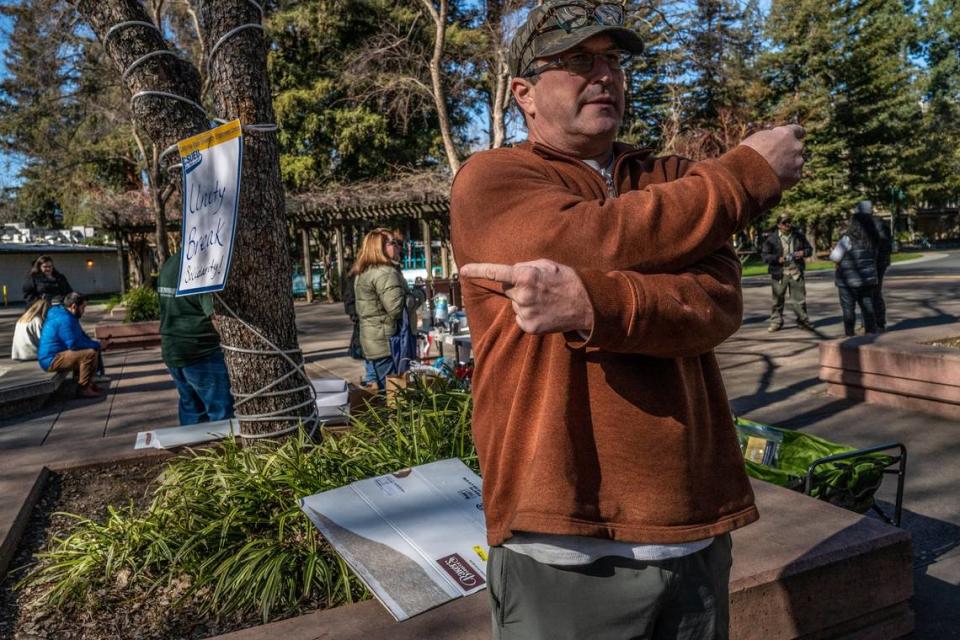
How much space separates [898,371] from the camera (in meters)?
6.53

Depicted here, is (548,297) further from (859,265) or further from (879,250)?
(879,250)

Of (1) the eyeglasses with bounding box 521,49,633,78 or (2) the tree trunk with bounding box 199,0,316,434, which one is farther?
(2) the tree trunk with bounding box 199,0,316,434

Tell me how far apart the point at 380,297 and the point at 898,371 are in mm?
4629

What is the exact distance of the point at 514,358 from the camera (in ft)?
4.59

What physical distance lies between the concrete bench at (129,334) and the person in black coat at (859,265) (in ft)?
38.6

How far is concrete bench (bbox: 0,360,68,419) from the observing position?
8094mm

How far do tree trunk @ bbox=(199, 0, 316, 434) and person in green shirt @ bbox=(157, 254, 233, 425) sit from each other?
5.29 ft

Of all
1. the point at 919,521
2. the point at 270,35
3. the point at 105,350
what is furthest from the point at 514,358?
the point at 270,35

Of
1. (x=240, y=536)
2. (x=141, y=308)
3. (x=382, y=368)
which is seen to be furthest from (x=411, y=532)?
(x=141, y=308)

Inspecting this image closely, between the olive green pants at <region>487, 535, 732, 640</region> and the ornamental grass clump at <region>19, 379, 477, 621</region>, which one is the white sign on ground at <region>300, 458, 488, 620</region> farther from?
the olive green pants at <region>487, 535, 732, 640</region>

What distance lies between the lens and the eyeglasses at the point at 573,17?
1.47 meters


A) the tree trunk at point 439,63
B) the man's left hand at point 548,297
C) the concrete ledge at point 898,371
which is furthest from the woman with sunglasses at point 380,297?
the man's left hand at point 548,297

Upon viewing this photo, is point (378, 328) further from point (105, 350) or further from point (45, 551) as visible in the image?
point (105, 350)

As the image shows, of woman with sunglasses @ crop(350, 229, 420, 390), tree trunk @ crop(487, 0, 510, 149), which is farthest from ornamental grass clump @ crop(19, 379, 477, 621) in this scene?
tree trunk @ crop(487, 0, 510, 149)
